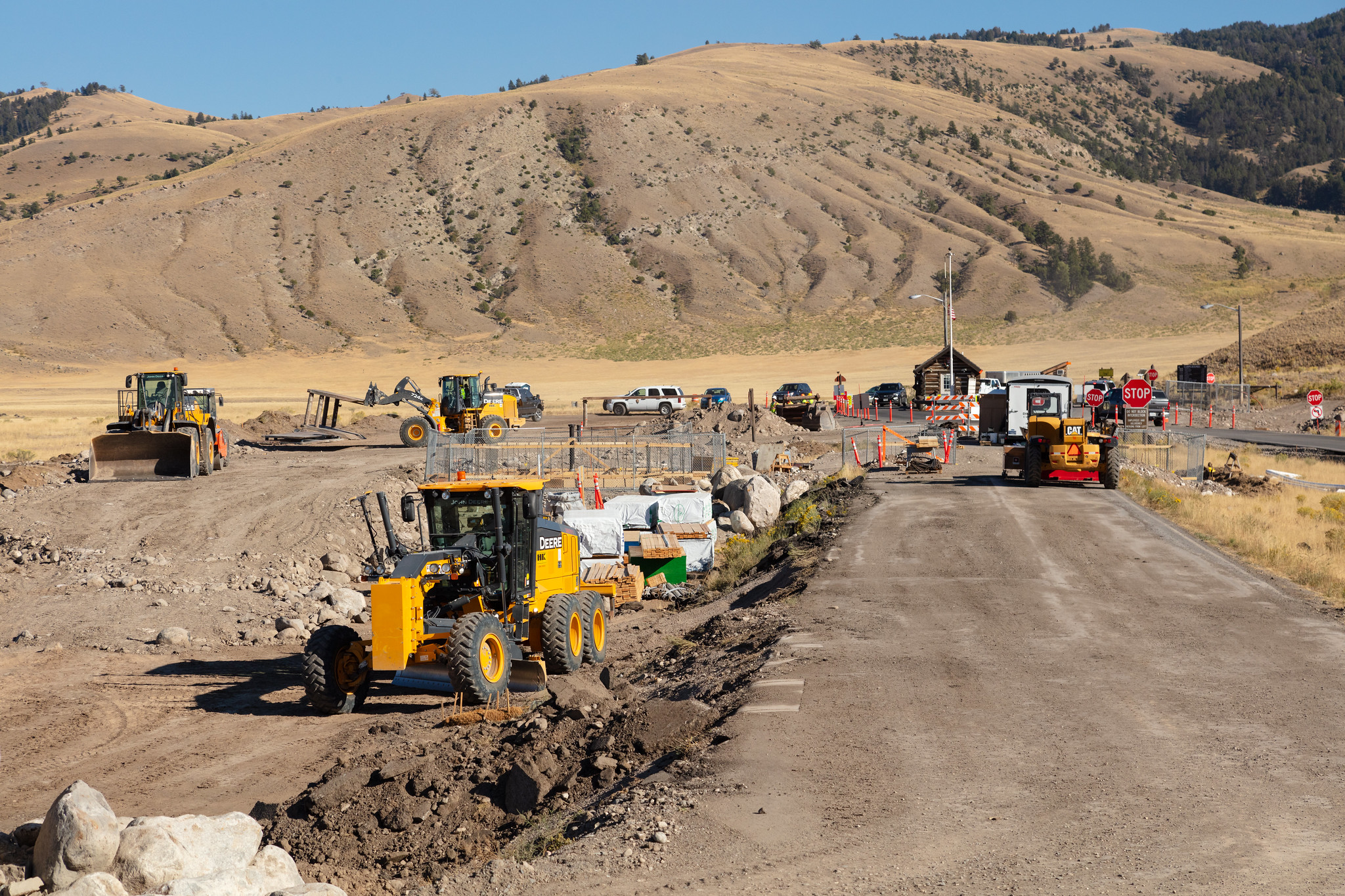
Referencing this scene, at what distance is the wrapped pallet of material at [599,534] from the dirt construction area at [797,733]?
1535 millimetres

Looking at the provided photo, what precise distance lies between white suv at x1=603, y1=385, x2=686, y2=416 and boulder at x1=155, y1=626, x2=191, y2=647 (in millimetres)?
40031

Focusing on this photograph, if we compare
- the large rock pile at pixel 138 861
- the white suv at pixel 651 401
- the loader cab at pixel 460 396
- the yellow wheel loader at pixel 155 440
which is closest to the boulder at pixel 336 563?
the yellow wheel loader at pixel 155 440

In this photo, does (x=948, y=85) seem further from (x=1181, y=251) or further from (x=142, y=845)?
(x=142, y=845)

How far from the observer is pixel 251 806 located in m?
9.98

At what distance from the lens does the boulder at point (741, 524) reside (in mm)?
26359

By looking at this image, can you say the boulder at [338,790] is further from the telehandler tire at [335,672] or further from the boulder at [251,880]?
the telehandler tire at [335,672]

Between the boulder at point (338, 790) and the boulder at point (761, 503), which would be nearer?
the boulder at point (338, 790)

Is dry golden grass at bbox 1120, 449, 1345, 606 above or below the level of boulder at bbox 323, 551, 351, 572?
above

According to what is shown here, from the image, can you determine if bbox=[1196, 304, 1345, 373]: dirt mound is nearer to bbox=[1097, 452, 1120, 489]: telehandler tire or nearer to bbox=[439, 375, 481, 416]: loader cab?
bbox=[1097, 452, 1120, 489]: telehandler tire

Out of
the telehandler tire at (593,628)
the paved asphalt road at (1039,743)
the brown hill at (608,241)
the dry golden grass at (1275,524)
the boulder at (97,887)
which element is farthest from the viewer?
the brown hill at (608,241)

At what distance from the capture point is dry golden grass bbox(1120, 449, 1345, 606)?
1805 centimetres

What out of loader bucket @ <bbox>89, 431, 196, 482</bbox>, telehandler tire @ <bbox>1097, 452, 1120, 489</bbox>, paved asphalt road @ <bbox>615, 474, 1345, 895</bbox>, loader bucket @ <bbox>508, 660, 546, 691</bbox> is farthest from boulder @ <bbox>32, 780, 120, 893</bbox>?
loader bucket @ <bbox>89, 431, 196, 482</bbox>

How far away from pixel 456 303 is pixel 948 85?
389ft

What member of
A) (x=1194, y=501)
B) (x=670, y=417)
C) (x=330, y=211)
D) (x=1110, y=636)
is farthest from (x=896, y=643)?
(x=330, y=211)
